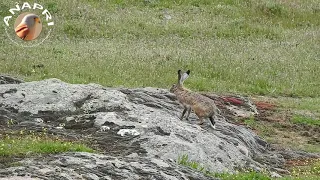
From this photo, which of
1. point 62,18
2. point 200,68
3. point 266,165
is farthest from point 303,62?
point 266,165

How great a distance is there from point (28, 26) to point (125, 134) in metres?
14.1

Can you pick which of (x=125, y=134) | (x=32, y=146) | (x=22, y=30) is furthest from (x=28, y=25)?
(x=32, y=146)

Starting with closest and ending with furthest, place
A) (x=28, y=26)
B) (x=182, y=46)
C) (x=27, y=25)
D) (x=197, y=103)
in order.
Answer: (x=197, y=103), (x=27, y=25), (x=28, y=26), (x=182, y=46)

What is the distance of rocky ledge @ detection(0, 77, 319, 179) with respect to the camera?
40.0 feet

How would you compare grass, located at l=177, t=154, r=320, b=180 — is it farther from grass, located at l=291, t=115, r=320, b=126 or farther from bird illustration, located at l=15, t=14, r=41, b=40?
bird illustration, located at l=15, t=14, r=41, b=40

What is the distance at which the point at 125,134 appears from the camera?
15.4m

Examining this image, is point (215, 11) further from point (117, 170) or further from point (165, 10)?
point (117, 170)

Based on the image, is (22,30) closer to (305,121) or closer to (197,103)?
(305,121)

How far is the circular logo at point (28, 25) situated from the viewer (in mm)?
28337

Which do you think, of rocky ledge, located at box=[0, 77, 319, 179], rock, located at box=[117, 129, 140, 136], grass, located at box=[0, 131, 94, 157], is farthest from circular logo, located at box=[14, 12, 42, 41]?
grass, located at box=[0, 131, 94, 157]

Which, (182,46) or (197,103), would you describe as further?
(182,46)

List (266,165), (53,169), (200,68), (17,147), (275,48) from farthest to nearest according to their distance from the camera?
1. (275,48)
2. (200,68)
3. (266,165)
4. (17,147)
5. (53,169)

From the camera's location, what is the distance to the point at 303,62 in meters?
34.4

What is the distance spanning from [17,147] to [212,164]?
183 inches
